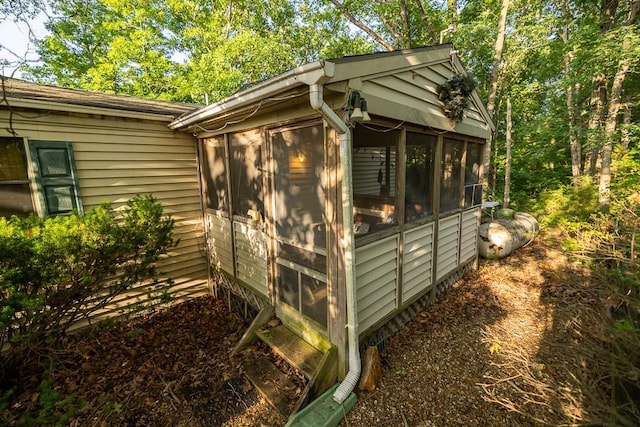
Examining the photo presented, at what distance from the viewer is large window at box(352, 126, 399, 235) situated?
379 centimetres

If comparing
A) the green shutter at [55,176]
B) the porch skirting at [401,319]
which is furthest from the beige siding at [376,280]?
the green shutter at [55,176]

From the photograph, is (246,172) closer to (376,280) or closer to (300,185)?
(300,185)

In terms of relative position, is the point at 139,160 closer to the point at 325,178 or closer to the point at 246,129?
the point at 246,129

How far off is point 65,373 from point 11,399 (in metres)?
0.48

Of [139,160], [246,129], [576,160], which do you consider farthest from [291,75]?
[576,160]

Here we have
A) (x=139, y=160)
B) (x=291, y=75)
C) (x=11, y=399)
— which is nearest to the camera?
(x=291, y=75)

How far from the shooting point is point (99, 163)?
440cm

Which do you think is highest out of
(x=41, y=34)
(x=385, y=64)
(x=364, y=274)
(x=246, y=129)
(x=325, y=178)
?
(x=41, y=34)

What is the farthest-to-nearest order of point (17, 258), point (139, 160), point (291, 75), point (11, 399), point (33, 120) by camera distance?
1. point (139, 160)
2. point (33, 120)
3. point (11, 399)
4. point (17, 258)
5. point (291, 75)

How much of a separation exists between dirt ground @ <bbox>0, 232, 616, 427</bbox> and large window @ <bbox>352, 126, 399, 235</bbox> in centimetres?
179

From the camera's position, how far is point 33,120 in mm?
3797

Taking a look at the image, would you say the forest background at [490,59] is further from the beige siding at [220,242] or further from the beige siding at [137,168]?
the beige siding at [220,242]

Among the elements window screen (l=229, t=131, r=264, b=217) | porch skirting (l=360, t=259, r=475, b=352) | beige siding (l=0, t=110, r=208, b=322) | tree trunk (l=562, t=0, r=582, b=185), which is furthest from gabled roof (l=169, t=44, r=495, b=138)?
tree trunk (l=562, t=0, r=582, b=185)

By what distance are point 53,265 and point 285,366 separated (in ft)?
10.1
